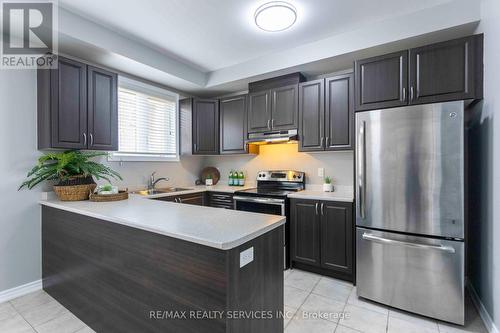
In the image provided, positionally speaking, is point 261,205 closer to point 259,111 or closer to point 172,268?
point 259,111

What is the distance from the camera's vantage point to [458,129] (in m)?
1.90

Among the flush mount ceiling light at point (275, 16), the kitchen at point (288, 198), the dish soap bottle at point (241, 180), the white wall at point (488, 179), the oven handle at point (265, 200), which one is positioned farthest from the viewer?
the dish soap bottle at point (241, 180)

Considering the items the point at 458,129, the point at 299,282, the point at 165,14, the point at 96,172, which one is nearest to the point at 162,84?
the point at 165,14

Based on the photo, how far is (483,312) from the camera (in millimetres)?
1978

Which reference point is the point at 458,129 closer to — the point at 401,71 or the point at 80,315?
the point at 401,71

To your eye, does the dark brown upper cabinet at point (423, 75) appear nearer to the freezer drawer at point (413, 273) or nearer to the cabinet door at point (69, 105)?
the freezer drawer at point (413, 273)

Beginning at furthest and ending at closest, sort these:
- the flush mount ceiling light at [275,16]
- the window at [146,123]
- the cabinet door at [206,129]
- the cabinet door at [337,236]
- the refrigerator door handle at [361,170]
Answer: the cabinet door at [206,129], the window at [146,123], the cabinet door at [337,236], the refrigerator door handle at [361,170], the flush mount ceiling light at [275,16]

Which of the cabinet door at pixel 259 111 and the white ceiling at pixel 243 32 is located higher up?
the white ceiling at pixel 243 32

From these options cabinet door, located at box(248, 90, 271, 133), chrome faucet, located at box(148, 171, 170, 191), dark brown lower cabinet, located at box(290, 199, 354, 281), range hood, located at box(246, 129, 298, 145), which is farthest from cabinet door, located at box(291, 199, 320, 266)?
chrome faucet, located at box(148, 171, 170, 191)

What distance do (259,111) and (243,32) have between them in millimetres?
1088

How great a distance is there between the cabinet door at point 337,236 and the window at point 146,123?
8.34 ft

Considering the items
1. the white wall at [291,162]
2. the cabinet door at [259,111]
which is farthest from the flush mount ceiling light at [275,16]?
the white wall at [291,162]

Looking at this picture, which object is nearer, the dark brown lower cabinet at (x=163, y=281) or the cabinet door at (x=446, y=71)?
the dark brown lower cabinet at (x=163, y=281)

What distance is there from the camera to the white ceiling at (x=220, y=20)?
2180 mm
